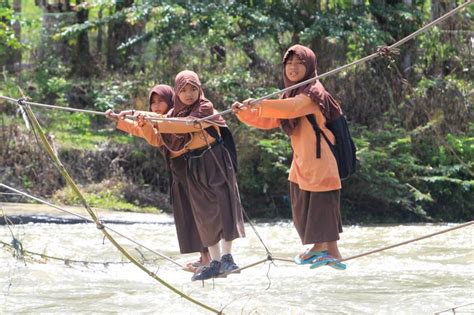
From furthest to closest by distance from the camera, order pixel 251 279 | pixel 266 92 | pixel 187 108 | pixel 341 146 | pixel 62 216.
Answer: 1. pixel 266 92
2. pixel 62 216
3. pixel 251 279
4. pixel 187 108
5. pixel 341 146

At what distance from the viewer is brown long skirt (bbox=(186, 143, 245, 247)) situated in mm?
6441

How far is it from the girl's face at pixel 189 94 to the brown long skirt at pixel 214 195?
1.09 ft

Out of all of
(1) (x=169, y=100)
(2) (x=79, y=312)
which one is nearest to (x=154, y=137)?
(1) (x=169, y=100)

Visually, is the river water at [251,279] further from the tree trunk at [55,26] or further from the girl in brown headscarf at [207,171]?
the tree trunk at [55,26]

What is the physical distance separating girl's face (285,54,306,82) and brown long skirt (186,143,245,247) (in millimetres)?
776

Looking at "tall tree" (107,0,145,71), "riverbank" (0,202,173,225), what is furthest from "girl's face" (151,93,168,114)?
"tall tree" (107,0,145,71)

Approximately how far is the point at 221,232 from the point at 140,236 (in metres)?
5.52

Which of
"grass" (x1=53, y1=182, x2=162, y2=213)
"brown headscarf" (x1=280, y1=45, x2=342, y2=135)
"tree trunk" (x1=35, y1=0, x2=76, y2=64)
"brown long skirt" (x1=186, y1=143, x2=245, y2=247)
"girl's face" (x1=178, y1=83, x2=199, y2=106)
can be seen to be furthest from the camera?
"tree trunk" (x1=35, y1=0, x2=76, y2=64)

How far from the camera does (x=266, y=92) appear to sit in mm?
14141

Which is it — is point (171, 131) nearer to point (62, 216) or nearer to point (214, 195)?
point (214, 195)

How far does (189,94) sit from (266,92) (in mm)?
7851

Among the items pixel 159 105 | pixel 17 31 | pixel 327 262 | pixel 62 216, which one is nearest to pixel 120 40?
pixel 17 31

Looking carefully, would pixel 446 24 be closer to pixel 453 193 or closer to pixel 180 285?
pixel 453 193

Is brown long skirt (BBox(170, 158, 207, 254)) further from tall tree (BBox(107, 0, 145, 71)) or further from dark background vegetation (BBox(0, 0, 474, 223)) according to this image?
tall tree (BBox(107, 0, 145, 71))
